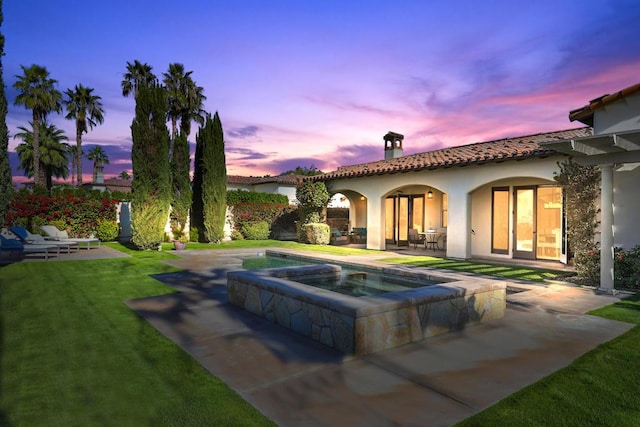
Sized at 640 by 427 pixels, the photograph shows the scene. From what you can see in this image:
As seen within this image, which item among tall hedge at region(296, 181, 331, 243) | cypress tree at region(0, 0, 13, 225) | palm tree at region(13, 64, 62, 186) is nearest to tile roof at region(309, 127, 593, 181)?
tall hedge at region(296, 181, 331, 243)

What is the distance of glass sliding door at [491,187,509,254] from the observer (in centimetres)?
1405

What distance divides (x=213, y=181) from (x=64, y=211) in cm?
693

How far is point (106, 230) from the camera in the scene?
60.3 ft

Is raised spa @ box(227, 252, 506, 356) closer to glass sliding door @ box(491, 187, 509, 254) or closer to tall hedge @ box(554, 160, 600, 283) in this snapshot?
tall hedge @ box(554, 160, 600, 283)

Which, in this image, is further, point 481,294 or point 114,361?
point 481,294

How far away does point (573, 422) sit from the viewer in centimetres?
287

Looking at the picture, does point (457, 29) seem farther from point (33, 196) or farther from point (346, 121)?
point (33, 196)

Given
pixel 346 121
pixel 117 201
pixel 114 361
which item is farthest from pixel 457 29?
pixel 117 201

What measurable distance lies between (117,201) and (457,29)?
17.4 m

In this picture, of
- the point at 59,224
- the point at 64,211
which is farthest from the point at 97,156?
the point at 59,224

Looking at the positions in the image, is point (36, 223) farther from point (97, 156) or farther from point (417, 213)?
point (97, 156)

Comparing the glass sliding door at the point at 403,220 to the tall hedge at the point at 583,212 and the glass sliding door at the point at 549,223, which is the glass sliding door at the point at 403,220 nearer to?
the glass sliding door at the point at 549,223

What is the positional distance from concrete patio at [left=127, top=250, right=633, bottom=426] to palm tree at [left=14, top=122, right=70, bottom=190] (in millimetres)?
43848

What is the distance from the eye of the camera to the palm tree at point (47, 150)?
4009cm
